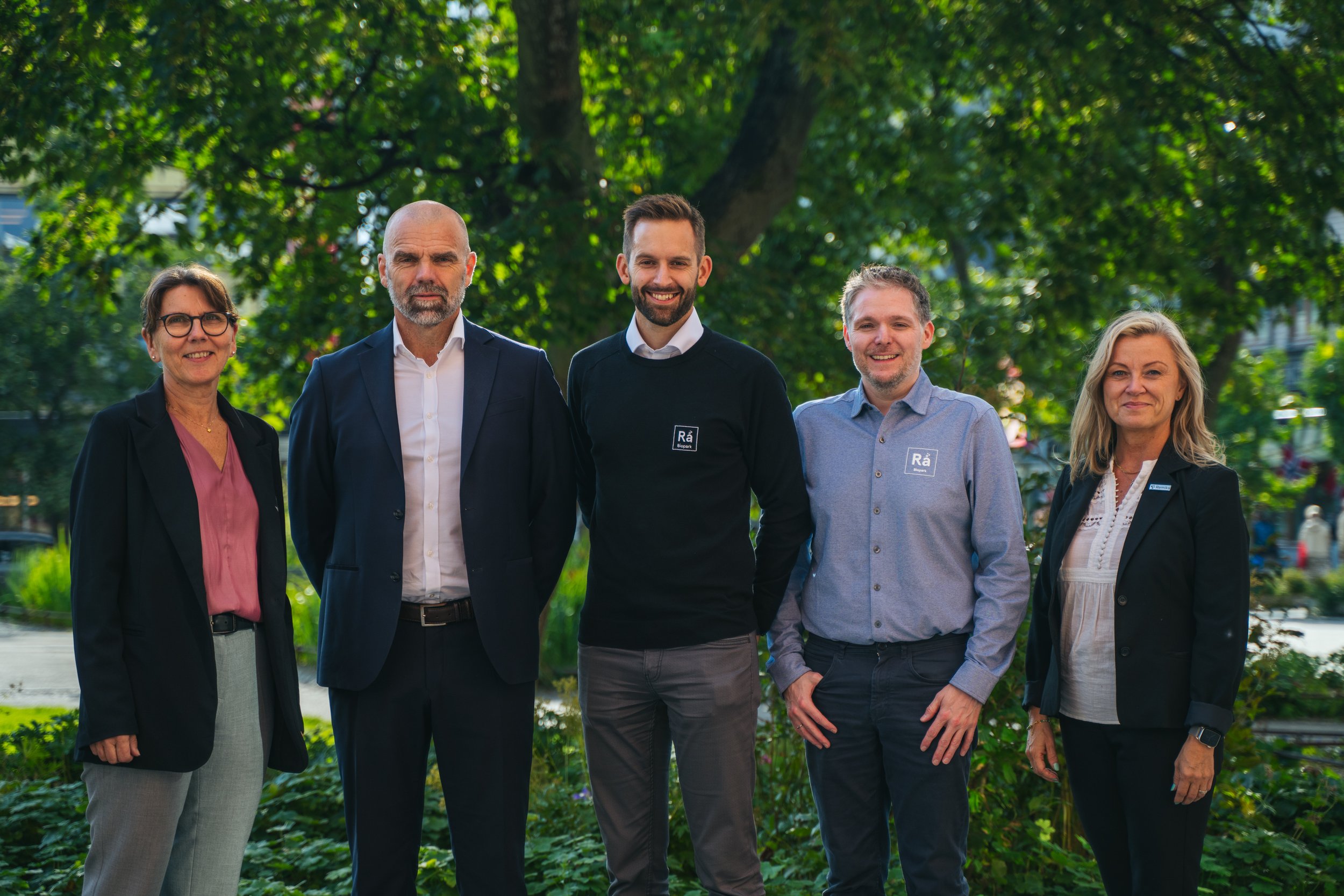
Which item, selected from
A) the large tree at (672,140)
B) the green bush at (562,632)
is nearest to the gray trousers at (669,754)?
the large tree at (672,140)

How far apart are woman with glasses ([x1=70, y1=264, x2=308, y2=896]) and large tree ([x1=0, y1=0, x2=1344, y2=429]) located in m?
4.50

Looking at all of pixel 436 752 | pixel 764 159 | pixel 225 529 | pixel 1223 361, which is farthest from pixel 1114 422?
pixel 1223 361

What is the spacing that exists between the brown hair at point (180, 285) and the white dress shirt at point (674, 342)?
3.74 feet

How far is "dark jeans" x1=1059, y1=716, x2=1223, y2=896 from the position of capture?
299cm

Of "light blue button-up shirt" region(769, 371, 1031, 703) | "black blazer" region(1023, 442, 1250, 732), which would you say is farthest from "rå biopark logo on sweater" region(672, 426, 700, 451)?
"black blazer" region(1023, 442, 1250, 732)

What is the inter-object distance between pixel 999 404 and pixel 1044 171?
15.3 ft

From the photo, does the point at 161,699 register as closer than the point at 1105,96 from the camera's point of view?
Yes

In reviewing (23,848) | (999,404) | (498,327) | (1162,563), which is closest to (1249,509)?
(999,404)

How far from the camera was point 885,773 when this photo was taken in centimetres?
325

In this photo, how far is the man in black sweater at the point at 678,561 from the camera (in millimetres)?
3227

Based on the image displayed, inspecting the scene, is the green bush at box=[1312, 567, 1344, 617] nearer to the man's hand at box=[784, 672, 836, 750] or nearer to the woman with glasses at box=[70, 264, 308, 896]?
the man's hand at box=[784, 672, 836, 750]

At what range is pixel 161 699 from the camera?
9.40ft

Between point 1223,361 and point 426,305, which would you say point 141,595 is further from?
point 1223,361

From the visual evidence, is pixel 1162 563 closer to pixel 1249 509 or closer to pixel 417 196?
pixel 1249 509
